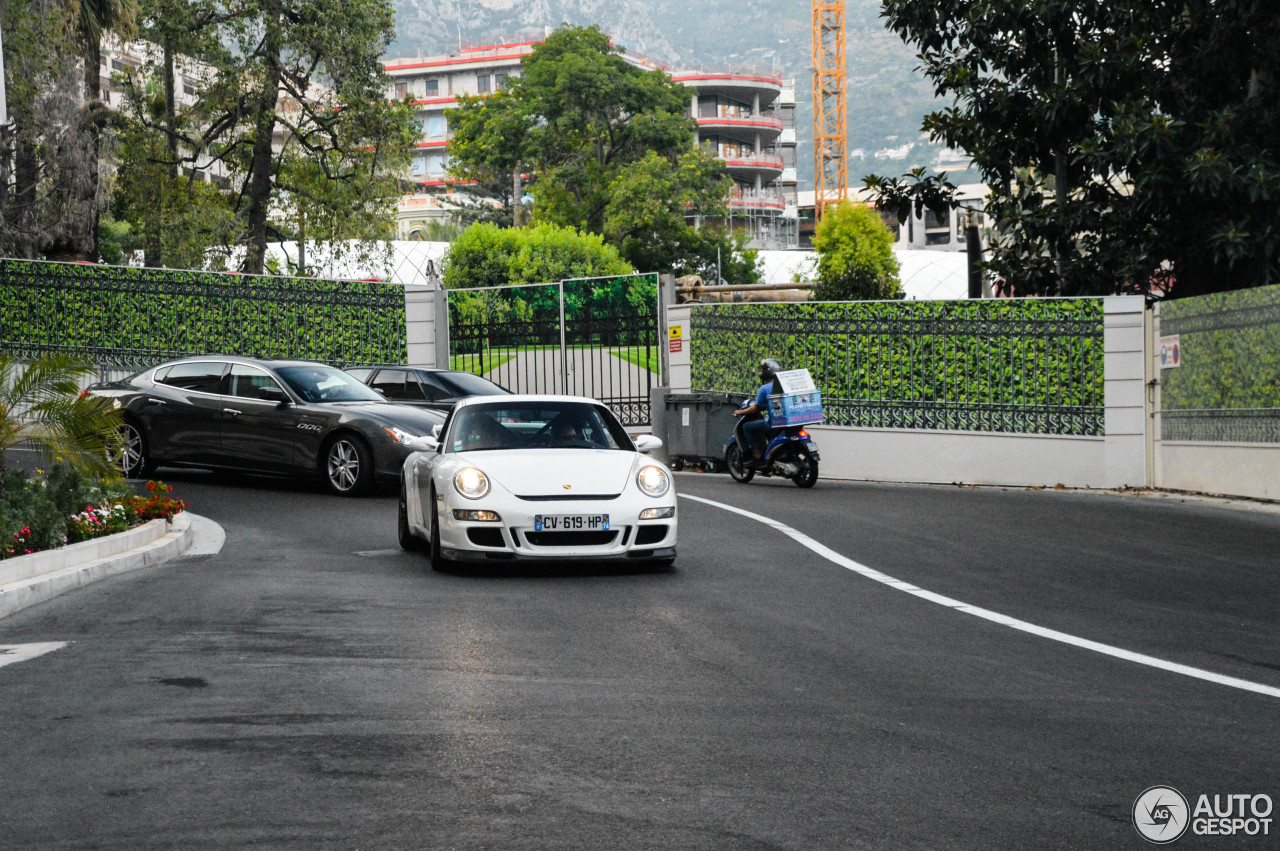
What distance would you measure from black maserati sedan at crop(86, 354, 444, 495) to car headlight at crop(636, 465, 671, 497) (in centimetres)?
621

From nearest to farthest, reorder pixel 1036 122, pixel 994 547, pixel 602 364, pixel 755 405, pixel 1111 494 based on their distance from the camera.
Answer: pixel 994 547
pixel 1111 494
pixel 755 405
pixel 1036 122
pixel 602 364

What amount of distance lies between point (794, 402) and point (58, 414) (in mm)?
9667

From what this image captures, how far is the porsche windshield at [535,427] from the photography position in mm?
11719

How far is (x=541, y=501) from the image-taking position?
1062 cm

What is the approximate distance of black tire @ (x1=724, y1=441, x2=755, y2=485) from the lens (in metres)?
20.4

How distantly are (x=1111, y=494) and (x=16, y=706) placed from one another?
14.7 meters

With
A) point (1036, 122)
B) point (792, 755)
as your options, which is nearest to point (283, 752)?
point (792, 755)

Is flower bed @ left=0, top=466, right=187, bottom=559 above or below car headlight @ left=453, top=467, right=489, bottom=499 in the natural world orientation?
below

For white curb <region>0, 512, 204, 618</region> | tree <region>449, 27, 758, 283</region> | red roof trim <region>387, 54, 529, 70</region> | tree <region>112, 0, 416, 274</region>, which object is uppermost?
red roof trim <region>387, 54, 529, 70</region>

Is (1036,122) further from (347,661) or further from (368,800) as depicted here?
(368,800)

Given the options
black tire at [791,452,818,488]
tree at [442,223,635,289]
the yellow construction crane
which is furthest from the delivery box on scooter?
the yellow construction crane

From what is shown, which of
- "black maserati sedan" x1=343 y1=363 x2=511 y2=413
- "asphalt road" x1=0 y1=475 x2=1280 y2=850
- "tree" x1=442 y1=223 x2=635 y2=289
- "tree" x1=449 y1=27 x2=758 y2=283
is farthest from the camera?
"tree" x1=449 y1=27 x2=758 y2=283

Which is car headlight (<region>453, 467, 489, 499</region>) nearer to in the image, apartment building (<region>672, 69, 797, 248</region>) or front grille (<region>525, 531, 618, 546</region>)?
front grille (<region>525, 531, 618, 546</region>)

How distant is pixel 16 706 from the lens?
6309 mm
